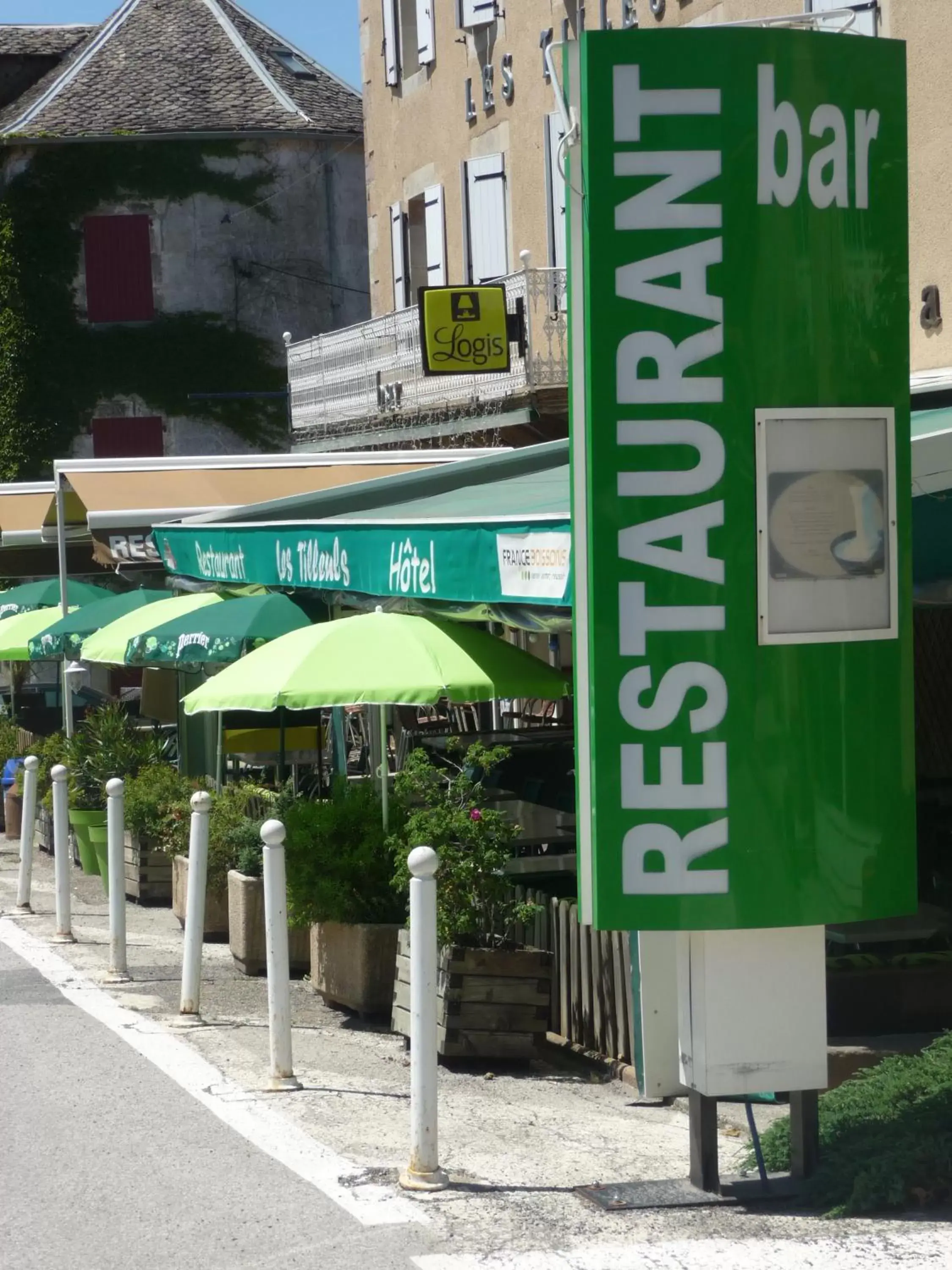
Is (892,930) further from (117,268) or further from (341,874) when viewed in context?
(117,268)

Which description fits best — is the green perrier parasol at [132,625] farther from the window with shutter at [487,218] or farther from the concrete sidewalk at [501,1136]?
the window with shutter at [487,218]

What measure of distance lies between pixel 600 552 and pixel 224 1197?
2.32 meters

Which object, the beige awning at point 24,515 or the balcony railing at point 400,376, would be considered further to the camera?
the beige awning at point 24,515

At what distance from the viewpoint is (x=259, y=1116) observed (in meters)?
6.98

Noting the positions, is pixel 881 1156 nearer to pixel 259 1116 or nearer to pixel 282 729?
pixel 259 1116

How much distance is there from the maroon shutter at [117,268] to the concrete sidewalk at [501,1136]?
24.8 meters

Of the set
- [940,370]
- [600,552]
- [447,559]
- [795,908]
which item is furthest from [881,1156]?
[940,370]

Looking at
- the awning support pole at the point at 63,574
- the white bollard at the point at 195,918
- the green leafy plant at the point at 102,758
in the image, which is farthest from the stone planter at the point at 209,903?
the awning support pole at the point at 63,574

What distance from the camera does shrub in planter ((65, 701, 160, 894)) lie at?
45.6 feet

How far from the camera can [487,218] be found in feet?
66.2

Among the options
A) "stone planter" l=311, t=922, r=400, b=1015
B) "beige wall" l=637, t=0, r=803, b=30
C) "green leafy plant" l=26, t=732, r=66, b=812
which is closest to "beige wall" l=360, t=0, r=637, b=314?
"beige wall" l=637, t=0, r=803, b=30

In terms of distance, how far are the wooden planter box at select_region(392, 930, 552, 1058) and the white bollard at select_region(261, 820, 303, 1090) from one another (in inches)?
28.6

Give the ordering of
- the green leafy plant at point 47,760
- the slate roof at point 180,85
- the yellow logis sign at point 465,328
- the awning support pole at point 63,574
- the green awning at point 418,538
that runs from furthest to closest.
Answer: the slate roof at point 180,85, the yellow logis sign at point 465,328, the awning support pole at point 63,574, the green leafy plant at point 47,760, the green awning at point 418,538

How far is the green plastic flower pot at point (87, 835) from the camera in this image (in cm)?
1384
